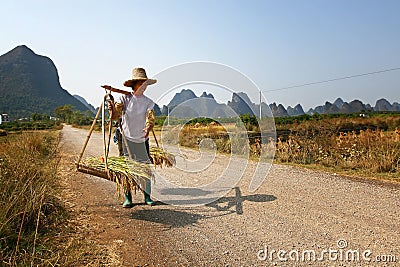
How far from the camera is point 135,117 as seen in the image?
4875 mm

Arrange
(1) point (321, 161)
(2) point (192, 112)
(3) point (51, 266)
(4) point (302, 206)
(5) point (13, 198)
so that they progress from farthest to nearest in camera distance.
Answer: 1. (1) point (321, 161)
2. (2) point (192, 112)
3. (4) point (302, 206)
4. (5) point (13, 198)
5. (3) point (51, 266)

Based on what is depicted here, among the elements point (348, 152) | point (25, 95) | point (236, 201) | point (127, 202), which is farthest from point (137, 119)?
point (25, 95)

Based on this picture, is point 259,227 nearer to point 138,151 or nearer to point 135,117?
point 138,151

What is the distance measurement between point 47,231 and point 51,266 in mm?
1031

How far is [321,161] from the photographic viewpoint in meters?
9.00

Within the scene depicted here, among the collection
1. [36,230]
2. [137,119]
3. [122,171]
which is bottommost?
[36,230]

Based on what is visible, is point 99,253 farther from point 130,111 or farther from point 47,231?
point 130,111

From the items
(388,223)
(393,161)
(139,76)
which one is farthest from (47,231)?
(393,161)

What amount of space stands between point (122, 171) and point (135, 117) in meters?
0.97

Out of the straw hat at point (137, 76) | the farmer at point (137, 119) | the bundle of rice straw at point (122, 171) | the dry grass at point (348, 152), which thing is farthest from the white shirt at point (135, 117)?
the dry grass at point (348, 152)

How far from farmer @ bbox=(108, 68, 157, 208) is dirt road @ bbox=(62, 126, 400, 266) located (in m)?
0.79

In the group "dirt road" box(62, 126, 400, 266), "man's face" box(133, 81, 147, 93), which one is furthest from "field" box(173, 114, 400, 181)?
"man's face" box(133, 81, 147, 93)

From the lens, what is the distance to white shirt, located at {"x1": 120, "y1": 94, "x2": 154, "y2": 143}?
4855 millimetres

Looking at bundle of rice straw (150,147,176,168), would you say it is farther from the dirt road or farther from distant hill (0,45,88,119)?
distant hill (0,45,88,119)
